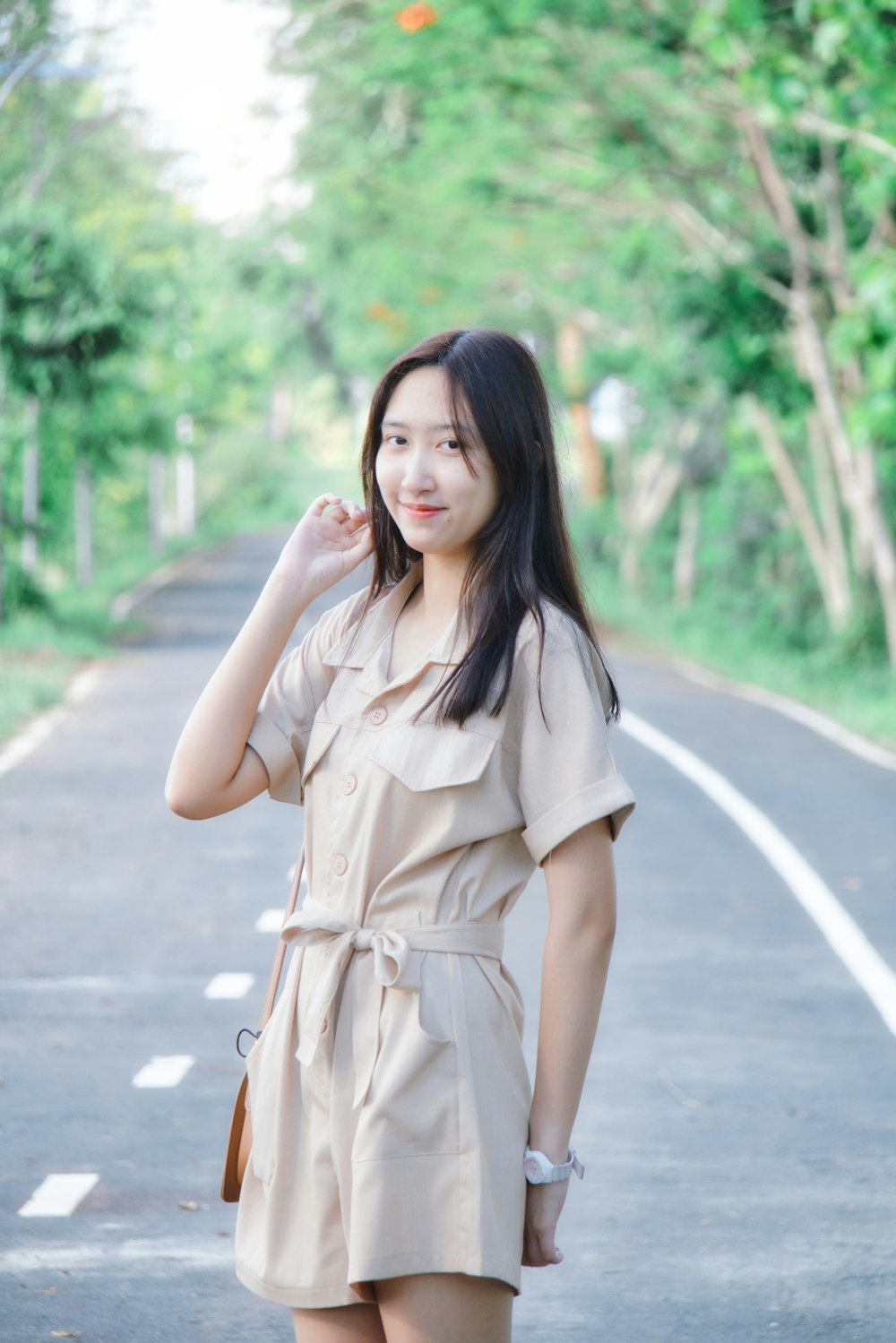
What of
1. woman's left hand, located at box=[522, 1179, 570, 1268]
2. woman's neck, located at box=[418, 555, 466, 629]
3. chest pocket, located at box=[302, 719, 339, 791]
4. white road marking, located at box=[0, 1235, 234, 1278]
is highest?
woman's neck, located at box=[418, 555, 466, 629]

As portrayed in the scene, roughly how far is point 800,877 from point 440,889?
Answer: 27.0 ft

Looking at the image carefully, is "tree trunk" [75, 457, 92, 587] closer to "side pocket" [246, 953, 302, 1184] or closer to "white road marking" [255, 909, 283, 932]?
"white road marking" [255, 909, 283, 932]

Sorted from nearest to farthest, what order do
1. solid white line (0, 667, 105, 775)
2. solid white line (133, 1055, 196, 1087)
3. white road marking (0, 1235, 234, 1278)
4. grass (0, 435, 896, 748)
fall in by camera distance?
white road marking (0, 1235, 234, 1278) < solid white line (133, 1055, 196, 1087) < solid white line (0, 667, 105, 775) < grass (0, 435, 896, 748)

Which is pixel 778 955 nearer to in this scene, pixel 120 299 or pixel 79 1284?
pixel 79 1284

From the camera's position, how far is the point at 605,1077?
23.2 feet

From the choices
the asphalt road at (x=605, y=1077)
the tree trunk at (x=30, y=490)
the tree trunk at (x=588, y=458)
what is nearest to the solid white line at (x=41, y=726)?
the asphalt road at (x=605, y=1077)

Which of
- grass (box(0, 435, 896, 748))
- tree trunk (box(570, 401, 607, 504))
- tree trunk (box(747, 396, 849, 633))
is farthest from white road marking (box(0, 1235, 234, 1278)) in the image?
tree trunk (box(570, 401, 607, 504))

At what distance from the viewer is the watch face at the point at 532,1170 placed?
112 inches

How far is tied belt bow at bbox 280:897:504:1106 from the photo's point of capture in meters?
2.79

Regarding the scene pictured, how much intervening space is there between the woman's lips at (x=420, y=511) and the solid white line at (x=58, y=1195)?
3.24m

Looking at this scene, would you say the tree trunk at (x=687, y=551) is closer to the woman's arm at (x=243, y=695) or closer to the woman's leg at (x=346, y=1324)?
the woman's arm at (x=243, y=695)

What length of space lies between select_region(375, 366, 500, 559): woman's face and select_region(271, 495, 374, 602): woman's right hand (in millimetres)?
183

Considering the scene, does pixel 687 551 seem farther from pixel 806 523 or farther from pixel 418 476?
pixel 418 476

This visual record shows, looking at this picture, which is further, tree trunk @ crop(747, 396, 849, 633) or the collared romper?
tree trunk @ crop(747, 396, 849, 633)
